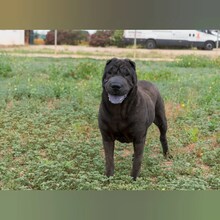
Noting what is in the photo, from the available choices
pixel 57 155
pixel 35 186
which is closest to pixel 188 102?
pixel 57 155

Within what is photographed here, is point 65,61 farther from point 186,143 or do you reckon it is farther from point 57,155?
point 186,143

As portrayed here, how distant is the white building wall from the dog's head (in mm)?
681

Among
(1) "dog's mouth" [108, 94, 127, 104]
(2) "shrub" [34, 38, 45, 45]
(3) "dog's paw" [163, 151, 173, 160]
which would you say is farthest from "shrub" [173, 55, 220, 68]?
(2) "shrub" [34, 38, 45, 45]

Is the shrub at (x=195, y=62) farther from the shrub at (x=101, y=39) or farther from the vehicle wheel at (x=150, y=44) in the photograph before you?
the shrub at (x=101, y=39)

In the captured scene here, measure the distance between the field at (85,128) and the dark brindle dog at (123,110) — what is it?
185mm

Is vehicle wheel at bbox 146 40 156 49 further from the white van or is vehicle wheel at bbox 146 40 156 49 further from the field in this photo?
the field

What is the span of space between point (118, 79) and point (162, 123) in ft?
2.74

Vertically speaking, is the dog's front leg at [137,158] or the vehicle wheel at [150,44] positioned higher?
the vehicle wheel at [150,44]

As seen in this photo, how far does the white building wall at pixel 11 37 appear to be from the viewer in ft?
9.29

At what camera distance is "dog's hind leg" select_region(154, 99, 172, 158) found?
10.1 ft

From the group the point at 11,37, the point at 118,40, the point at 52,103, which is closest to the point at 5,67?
the point at 52,103

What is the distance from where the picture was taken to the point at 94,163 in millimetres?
2893

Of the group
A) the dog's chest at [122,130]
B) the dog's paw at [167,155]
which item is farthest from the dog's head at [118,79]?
the dog's paw at [167,155]

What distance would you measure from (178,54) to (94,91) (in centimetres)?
72
